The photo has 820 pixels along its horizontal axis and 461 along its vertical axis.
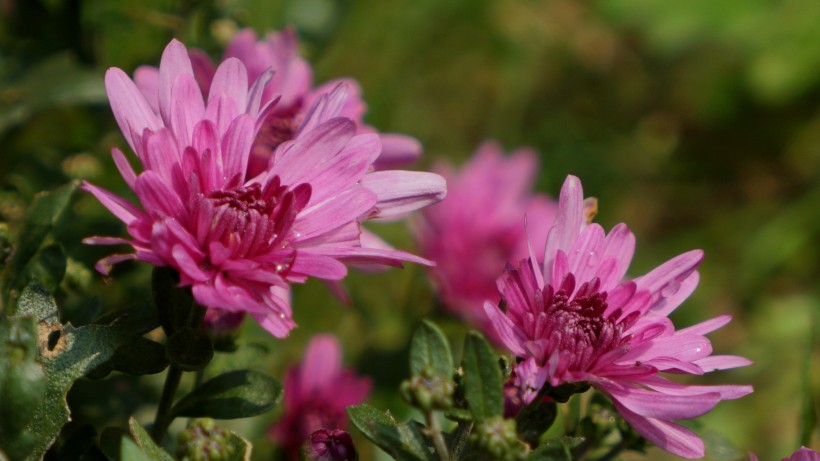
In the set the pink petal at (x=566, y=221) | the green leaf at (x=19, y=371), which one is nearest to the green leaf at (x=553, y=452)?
the pink petal at (x=566, y=221)

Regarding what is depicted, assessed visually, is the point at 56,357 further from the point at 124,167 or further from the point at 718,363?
the point at 718,363

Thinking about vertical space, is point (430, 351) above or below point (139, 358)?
above

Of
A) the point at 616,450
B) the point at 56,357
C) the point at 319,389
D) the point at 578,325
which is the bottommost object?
the point at 319,389

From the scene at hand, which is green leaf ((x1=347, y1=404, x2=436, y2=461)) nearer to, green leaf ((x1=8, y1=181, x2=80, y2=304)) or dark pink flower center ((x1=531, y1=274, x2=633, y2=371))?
dark pink flower center ((x1=531, y1=274, x2=633, y2=371))

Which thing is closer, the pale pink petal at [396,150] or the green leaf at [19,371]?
the green leaf at [19,371]

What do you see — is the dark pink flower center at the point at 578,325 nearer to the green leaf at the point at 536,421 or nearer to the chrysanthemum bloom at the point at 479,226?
the green leaf at the point at 536,421

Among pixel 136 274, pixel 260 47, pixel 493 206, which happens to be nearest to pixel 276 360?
pixel 136 274

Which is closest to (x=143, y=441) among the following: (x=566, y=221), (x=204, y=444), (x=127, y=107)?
(x=204, y=444)

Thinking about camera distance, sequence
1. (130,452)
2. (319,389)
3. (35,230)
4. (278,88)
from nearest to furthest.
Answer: (130,452) < (35,230) < (278,88) < (319,389)
